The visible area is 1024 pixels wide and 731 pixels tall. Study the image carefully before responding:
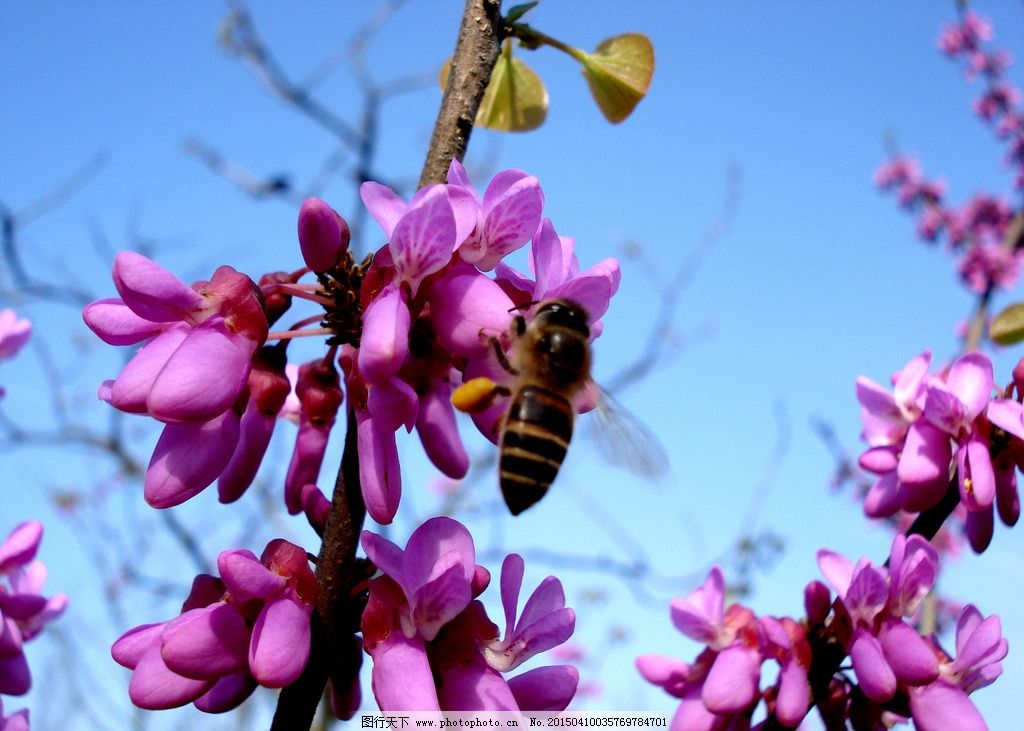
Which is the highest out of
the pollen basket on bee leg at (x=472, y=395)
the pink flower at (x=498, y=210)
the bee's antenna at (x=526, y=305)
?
the pink flower at (x=498, y=210)

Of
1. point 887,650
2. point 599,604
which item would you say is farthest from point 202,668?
point 599,604

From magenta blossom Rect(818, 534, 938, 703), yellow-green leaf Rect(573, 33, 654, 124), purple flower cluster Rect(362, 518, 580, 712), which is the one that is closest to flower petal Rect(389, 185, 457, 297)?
purple flower cluster Rect(362, 518, 580, 712)

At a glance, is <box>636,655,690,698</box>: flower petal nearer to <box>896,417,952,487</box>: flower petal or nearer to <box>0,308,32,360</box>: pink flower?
<box>896,417,952,487</box>: flower petal

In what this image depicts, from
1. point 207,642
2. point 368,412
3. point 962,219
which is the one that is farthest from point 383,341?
point 962,219

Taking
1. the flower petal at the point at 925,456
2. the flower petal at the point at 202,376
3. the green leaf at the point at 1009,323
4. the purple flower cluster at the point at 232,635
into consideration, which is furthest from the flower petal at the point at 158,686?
the green leaf at the point at 1009,323

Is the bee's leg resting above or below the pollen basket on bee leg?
above

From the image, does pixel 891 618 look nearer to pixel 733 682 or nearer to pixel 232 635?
pixel 733 682

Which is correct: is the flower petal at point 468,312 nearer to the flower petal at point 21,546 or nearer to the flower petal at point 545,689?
the flower petal at point 545,689
